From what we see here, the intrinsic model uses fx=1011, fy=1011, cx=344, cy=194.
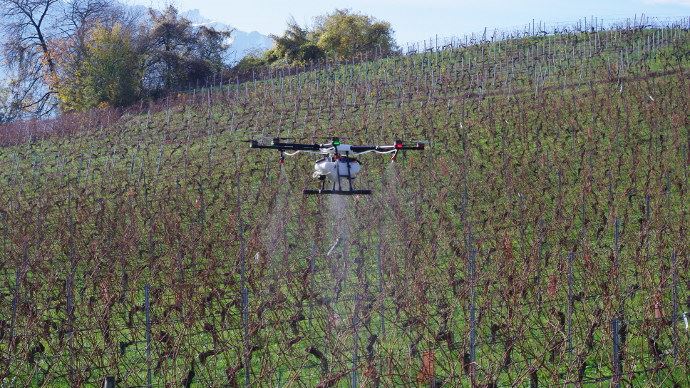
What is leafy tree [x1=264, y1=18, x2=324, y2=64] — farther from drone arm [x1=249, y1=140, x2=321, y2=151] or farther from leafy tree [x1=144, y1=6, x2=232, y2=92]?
drone arm [x1=249, y1=140, x2=321, y2=151]

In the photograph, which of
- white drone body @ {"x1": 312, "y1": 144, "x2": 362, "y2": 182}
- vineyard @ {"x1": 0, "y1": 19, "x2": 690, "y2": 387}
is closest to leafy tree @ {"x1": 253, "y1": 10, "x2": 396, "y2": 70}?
vineyard @ {"x1": 0, "y1": 19, "x2": 690, "y2": 387}

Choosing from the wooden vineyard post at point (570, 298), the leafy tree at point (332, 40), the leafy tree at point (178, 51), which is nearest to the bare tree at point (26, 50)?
the leafy tree at point (178, 51)

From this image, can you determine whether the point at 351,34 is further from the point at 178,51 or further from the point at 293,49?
the point at 178,51

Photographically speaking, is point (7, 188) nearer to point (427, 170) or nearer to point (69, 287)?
point (427, 170)

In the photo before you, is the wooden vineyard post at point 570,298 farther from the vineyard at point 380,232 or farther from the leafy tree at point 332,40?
the leafy tree at point 332,40

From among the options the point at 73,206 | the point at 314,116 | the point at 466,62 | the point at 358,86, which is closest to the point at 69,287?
the point at 73,206

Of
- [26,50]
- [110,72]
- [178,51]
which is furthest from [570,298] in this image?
[26,50]
